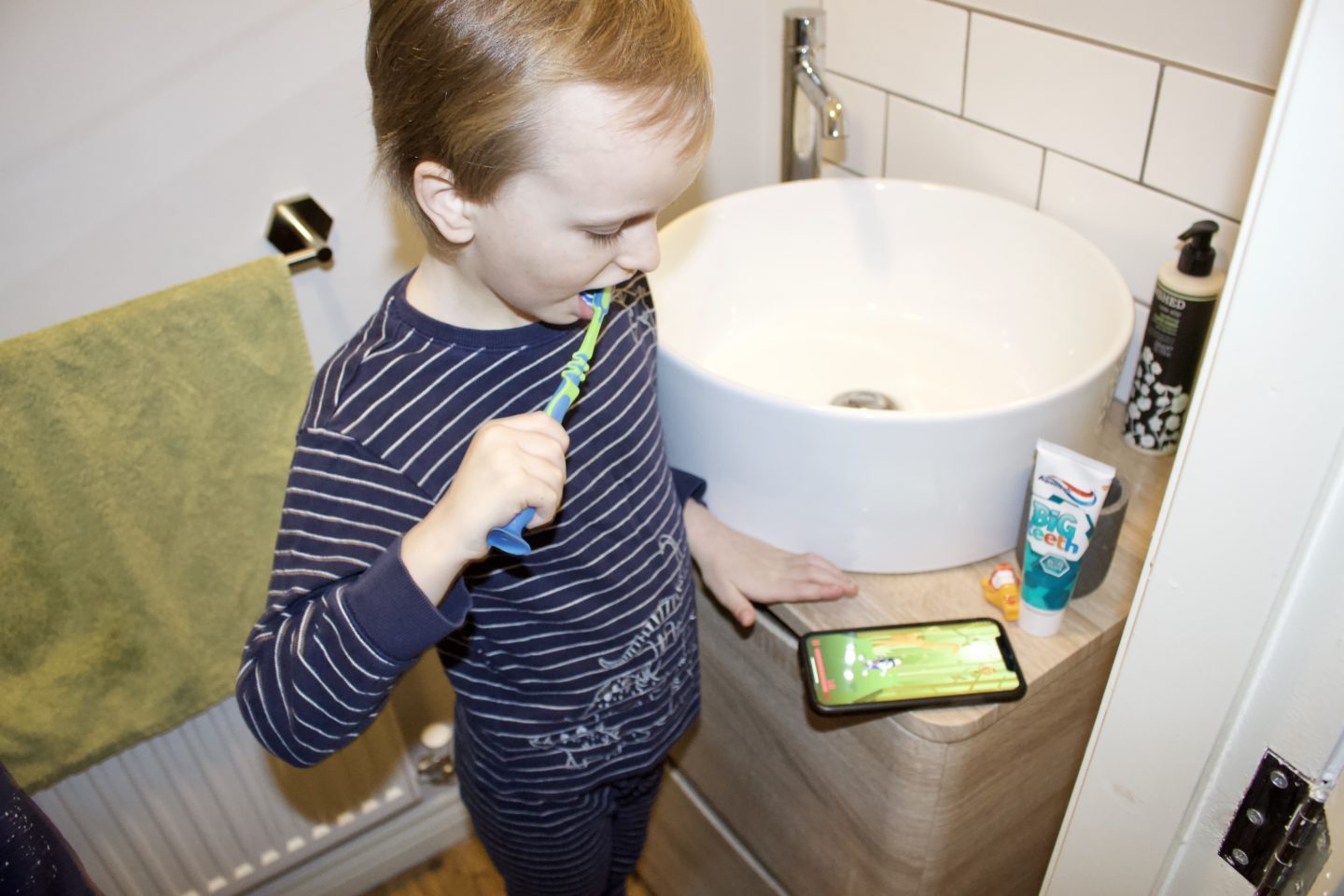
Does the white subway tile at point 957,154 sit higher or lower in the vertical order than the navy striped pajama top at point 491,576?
higher

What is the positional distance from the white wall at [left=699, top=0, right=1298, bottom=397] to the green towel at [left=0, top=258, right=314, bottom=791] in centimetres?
63

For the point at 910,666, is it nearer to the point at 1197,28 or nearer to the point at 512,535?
the point at 512,535

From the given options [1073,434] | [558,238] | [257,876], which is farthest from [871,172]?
[257,876]

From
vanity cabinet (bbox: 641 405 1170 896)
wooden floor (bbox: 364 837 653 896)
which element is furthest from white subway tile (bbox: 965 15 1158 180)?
wooden floor (bbox: 364 837 653 896)

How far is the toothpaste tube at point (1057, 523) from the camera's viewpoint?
2.39 feet

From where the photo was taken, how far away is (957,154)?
3.55 feet

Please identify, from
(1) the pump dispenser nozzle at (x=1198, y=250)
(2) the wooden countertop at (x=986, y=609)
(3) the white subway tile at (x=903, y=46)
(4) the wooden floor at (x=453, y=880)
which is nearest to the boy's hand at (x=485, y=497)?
(2) the wooden countertop at (x=986, y=609)

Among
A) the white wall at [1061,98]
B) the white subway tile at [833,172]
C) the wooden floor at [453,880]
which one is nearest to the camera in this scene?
the white wall at [1061,98]

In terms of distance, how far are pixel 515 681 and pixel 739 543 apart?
0.74ft

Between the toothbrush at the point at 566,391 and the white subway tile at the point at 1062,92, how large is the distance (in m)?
0.49

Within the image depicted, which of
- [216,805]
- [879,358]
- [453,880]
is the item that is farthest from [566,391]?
[453,880]

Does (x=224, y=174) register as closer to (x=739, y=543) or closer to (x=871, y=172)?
(x=739, y=543)

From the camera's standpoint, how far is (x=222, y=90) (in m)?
0.87

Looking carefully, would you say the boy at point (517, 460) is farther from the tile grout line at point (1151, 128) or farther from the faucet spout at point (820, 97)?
the tile grout line at point (1151, 128)
